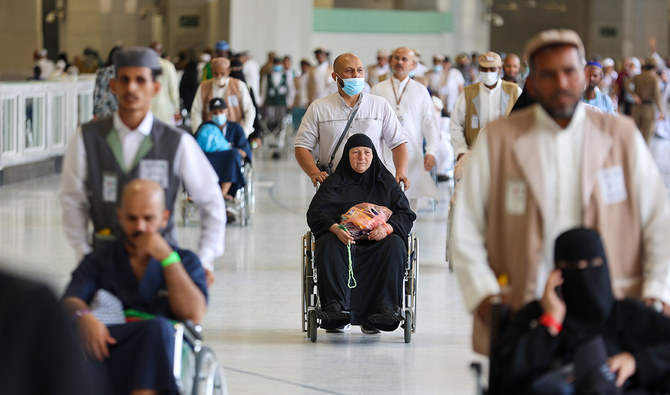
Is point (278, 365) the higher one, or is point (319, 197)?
point (319, 197)

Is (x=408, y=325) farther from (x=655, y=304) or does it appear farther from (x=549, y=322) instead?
(x=549, y=322)

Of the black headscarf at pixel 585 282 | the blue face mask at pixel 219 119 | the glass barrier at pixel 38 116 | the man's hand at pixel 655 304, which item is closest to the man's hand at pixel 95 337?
the black headscarf at pixel 585 282

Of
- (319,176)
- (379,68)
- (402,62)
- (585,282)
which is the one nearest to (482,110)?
(402,62)

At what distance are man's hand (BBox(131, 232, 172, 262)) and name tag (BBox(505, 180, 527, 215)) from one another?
3.86ft

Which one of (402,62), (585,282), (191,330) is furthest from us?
(402,62)

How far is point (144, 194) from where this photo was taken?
3.97m

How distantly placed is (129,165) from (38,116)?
13.2 m

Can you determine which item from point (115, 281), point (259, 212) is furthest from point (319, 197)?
point (259, 212)

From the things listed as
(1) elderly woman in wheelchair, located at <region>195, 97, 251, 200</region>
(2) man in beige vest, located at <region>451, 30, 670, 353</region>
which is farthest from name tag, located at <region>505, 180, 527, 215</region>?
(1) elderly woman in wheelchair, located at <region>195, 97, 251, 200</region>

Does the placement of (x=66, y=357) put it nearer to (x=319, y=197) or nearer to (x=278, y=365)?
(x=278, y=365)

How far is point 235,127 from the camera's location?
1159cm

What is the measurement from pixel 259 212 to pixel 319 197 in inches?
251

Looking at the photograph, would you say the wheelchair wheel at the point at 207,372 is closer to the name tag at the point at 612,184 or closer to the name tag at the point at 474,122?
the name tag at the point at 612,184

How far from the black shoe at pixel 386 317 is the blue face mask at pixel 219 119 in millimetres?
5026
